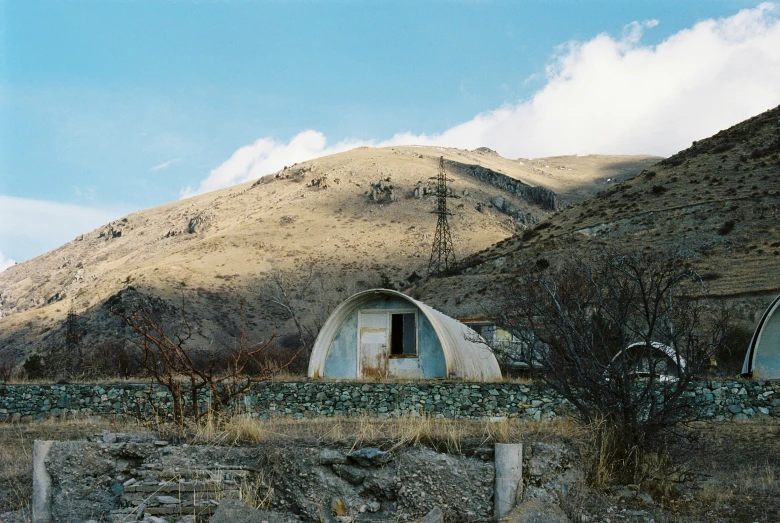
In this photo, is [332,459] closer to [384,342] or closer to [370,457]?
[370,457]

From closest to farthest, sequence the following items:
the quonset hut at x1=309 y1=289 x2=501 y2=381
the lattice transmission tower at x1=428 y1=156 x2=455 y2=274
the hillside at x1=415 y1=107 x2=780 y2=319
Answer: the quonset hut at x1=309 y1=289 x2=501 y2=381, the hillside at x1=415 y1=107 x2=780 y2=319, the lattice transmission tower at x1=428 y1=156 x2=455 y2=274

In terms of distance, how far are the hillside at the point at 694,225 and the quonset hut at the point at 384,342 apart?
18.1 meters

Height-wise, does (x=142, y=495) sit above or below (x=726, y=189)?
below

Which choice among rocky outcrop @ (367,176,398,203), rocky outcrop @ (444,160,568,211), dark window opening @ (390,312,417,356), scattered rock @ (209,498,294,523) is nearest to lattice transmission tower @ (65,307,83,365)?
dark window opening @ (390,312,417,356)

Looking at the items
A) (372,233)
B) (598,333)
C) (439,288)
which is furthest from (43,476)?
(372,233)

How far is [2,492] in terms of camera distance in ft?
32.1

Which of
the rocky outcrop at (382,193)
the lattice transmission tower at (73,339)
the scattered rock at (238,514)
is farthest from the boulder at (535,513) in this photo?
the rocky outcrop at (382,193)

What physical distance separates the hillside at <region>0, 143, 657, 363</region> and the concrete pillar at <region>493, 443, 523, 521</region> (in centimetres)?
4181

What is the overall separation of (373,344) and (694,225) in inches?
1238

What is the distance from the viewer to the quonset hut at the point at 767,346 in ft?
81.2

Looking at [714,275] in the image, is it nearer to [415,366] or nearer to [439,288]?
[439,288]

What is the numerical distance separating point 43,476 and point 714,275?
40.4 metres

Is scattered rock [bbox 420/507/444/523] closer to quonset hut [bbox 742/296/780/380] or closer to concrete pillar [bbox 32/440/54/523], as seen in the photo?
concrete pillar [bbox 32/440/54/523]

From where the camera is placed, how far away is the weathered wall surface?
18953 millimetres
